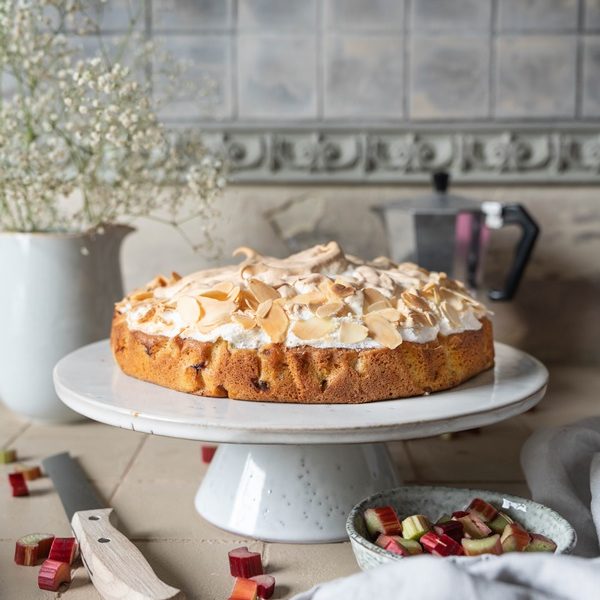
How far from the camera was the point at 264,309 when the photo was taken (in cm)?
100

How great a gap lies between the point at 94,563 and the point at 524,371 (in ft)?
1.96

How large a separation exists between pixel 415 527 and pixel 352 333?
23 centimetres

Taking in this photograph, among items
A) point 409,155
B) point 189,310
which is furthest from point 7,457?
point 409,155

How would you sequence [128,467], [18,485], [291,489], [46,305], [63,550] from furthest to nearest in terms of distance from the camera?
[46,305] → [128,467] → [18,485] → [291,489] → [63,550]

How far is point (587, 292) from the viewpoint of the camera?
1985 mm

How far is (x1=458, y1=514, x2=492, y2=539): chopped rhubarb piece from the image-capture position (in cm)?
91

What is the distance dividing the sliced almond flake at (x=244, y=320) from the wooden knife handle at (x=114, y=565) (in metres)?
0.27

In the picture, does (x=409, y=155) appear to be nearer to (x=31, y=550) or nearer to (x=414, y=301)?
(x=414, y=301)

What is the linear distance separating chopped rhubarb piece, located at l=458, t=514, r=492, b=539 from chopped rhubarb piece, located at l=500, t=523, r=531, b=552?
0.12ft

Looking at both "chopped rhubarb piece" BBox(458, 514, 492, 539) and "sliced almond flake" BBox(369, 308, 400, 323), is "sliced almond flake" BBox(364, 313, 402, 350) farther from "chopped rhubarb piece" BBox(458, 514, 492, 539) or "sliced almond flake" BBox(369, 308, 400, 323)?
"chopped rhubarb piece" BBox(458, 514, 492, 539)

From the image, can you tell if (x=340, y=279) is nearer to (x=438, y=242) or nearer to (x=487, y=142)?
(x=438, y=242)

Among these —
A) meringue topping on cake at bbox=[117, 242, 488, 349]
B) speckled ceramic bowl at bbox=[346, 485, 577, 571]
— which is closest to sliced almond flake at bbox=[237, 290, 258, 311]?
meringue topping on cake at bbox=[117, 242, 488, 349]

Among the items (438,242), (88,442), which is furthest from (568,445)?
(88,442)

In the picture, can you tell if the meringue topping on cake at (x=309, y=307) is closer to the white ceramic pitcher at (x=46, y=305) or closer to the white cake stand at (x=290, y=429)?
the white cake stand at (x=290, y=429)
